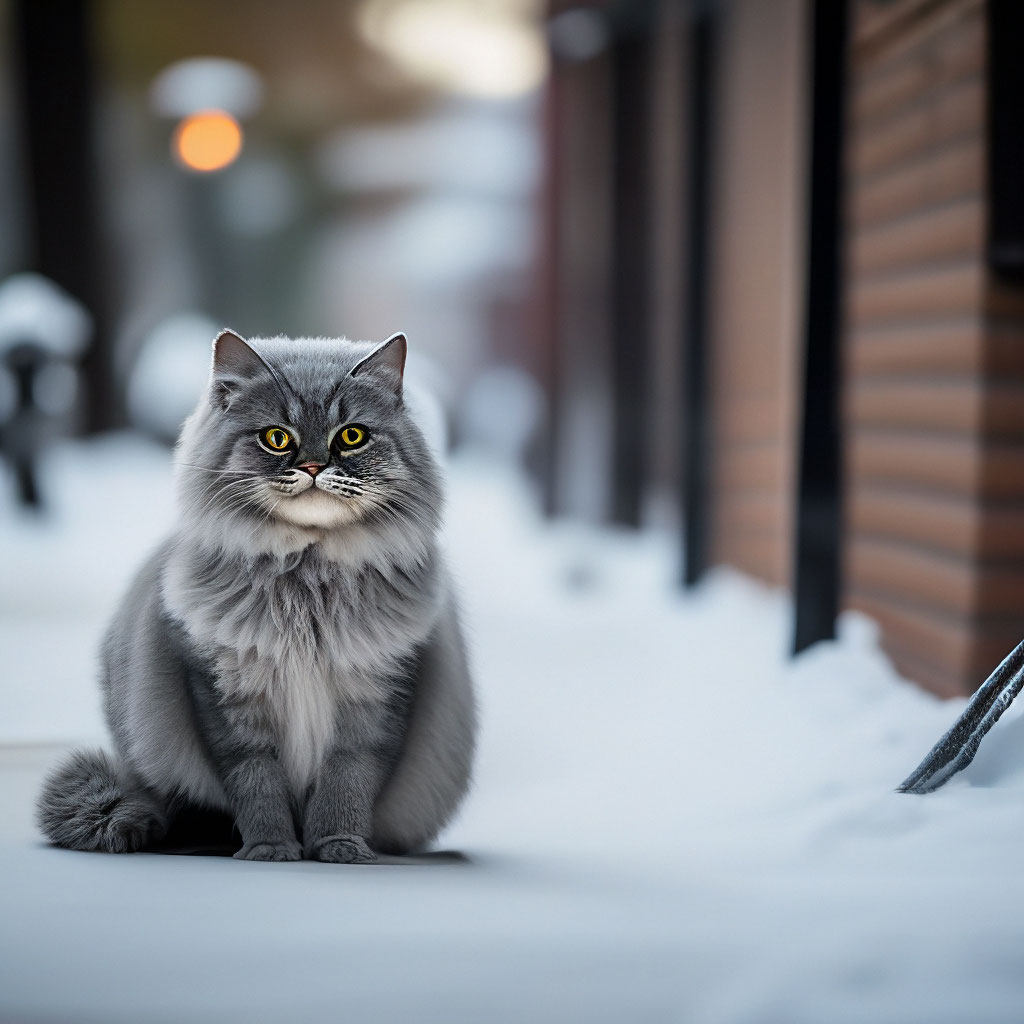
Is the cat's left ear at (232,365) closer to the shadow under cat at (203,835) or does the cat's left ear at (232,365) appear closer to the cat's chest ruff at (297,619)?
the cat's chest ruff at (297,619)

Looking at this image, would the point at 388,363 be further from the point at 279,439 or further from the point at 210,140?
the point at 210,140

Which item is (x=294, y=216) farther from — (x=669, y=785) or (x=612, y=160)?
(x=669, y=785)

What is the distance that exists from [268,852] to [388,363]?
55 centimetres

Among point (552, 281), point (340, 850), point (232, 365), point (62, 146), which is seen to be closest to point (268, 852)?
point (340, 850)

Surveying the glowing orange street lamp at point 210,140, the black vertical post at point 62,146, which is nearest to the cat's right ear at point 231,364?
the glowing orange street lamp at point 210,140

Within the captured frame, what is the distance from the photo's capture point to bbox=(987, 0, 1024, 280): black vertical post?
6.06 feet

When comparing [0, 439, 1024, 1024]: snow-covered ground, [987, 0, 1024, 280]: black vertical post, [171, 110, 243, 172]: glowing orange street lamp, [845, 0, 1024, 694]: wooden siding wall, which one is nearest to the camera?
[0, 439, 1024, 1024]: snow-covered ground

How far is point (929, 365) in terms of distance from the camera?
2.19 metres

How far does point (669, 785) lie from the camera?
1761 mm

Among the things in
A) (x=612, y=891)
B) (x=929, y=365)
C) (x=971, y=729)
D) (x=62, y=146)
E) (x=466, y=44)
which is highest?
(x=466, y=44)

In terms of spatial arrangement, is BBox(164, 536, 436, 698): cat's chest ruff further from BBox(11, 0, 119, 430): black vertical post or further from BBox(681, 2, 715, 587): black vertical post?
BBox(11, 0, 119, 430): black vertical post

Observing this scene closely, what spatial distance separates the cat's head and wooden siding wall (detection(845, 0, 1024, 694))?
3.99ft

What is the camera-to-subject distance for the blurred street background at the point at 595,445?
0.96 metres

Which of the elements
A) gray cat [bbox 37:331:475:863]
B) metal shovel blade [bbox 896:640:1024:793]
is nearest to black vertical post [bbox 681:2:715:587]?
metal shovel blade [bbox 896:640:1024:793]
